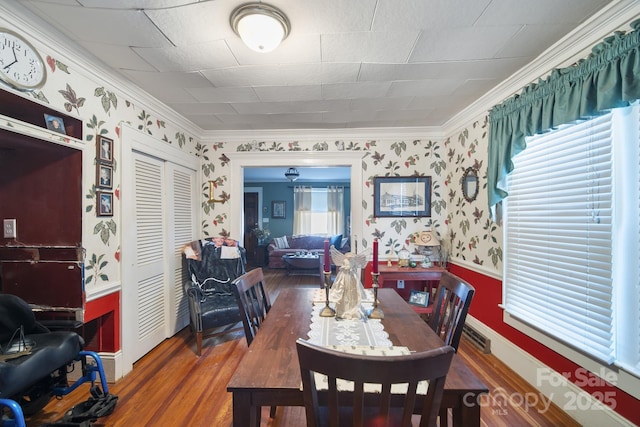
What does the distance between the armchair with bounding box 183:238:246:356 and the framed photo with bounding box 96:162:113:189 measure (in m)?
1.08

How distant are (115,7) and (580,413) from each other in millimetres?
3517

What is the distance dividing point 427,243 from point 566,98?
74.3 inches

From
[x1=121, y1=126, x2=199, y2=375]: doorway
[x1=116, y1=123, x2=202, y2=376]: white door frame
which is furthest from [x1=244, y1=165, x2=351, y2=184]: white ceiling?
[x1=116, y1=123, x2=202, y2=376]: white door frame

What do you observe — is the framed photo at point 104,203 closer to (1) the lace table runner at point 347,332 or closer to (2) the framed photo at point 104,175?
(2) the framed photo at point 104,175

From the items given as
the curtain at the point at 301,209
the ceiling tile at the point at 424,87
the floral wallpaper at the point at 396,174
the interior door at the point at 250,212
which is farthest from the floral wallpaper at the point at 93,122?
the curtain at the point at 301,209

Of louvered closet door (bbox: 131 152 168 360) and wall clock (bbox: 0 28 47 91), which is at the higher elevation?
wall clock (bbox: 0 28 47 91)

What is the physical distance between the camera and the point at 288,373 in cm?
97

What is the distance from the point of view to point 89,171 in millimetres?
1899

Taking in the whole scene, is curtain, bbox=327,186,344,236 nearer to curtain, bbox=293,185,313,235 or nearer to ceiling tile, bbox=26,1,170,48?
curtain, bbox=293,185,313,235

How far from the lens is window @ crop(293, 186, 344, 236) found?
25.7ft

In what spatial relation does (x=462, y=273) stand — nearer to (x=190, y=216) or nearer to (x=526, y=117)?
(x=526, y=117)

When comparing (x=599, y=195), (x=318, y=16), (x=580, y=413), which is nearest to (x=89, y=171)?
(x=318, y=16)

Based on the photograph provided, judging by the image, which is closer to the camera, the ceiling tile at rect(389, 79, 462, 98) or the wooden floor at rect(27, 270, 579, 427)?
the wooden floor at rect(27, 270, 579, 427)

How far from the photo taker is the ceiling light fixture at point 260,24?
1.35 m
